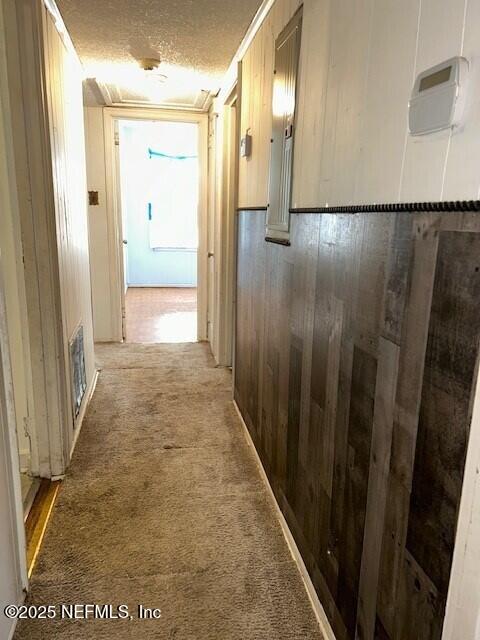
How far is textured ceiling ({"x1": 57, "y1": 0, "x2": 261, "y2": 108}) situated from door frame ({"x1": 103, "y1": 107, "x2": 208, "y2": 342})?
0.87 meters

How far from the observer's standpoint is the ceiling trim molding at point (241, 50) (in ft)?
6.89

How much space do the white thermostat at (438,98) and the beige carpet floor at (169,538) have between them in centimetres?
148

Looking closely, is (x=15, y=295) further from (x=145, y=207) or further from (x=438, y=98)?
(x=145, y=207)

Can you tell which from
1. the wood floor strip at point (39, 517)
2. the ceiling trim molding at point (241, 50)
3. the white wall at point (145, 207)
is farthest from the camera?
the white wall at point (145, 207)

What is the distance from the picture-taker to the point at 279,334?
196 cm

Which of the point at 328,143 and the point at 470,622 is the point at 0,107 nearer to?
the point at 328,143

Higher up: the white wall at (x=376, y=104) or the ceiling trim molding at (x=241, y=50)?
the ceiling trim molding at (x=241, y=50)

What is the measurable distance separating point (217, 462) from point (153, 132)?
6.56m

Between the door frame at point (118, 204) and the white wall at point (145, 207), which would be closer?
the door frame at point (118, 204)

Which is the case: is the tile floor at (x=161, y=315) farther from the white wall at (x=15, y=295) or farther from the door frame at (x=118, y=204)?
the white wall at (x=15, y=295)

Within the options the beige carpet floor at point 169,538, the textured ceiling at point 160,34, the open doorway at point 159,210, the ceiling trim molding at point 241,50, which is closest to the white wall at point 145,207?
the open doorway at point 159,210

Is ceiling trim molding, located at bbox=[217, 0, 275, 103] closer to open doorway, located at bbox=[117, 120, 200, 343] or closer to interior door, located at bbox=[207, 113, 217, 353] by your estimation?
interior door, located at bbox=[207, 113, 217, 353]

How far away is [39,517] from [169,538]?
0.59 metres

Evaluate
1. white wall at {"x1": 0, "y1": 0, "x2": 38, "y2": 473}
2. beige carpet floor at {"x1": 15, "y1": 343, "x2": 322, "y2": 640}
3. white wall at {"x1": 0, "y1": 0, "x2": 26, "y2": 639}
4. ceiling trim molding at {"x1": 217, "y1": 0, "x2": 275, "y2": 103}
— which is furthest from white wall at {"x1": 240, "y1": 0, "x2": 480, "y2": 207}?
beige carpet floor at {"x1": 15, "y1": 343, "x2": 322, "y2": 640}
